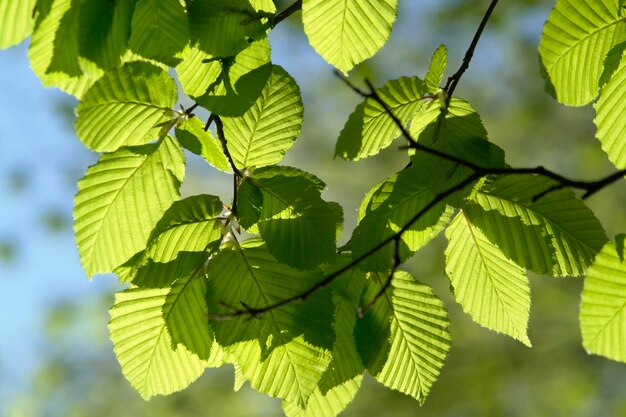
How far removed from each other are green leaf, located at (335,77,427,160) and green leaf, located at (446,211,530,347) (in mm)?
181

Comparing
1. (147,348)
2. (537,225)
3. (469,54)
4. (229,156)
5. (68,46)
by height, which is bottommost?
(147,348)

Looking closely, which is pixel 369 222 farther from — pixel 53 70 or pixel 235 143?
pixel 53 70

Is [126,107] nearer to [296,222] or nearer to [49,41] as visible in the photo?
[49,41]

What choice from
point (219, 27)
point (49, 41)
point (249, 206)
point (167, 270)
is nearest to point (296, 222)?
point (249, 206)

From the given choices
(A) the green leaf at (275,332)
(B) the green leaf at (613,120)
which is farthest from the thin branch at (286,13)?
(B) the green leaf at (613,120)

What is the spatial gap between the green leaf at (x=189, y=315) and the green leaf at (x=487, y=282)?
392 millimetres

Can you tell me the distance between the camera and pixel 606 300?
726 mm

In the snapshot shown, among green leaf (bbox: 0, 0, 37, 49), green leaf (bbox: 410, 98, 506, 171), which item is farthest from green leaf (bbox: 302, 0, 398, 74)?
green leaf (bbox: 0, 0, 37, 49)

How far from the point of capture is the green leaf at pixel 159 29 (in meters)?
0.86

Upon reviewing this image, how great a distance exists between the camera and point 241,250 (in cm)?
94

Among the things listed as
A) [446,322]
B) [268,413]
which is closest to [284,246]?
[446,322]

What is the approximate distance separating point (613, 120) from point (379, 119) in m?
0.35

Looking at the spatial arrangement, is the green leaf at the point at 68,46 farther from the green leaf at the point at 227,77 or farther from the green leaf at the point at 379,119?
the green leaf at the point at 379,119

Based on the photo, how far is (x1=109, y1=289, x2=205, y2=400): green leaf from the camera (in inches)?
38.4
